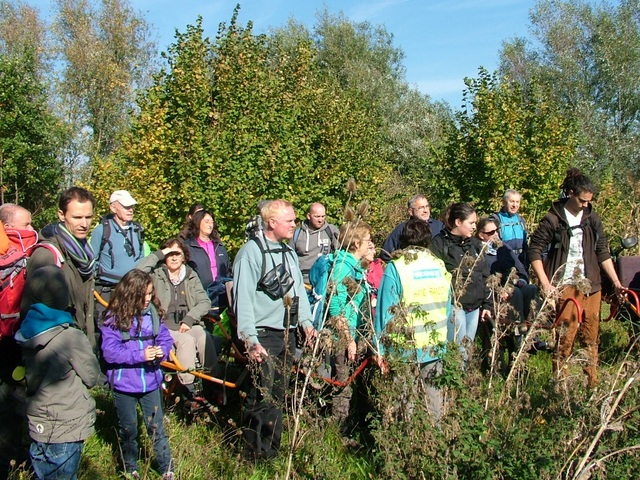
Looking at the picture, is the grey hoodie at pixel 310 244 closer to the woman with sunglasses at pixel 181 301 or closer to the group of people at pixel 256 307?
the group of people at pixel 256 307

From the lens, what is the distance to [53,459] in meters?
3.63

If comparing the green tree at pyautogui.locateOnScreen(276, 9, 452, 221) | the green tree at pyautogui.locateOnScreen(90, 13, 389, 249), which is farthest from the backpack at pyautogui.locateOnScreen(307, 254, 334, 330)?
the green tree at pyautogui.locateOnScreen(276, 9, 452, 221)

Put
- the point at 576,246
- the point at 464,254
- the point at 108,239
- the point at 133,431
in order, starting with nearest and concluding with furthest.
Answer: the point at 133,431, the point at 464,254, the point at 576,246, the point at 108,239

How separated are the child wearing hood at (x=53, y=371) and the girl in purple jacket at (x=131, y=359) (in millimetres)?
500

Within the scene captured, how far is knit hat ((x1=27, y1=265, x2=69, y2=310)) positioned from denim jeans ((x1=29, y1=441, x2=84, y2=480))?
31.0 inches

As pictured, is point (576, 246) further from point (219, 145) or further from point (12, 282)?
point (219, 145)

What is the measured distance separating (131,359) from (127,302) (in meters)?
0.37

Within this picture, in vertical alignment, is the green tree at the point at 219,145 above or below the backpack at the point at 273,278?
above

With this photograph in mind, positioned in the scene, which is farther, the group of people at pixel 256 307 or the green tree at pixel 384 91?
the green tree at pixel 384 91

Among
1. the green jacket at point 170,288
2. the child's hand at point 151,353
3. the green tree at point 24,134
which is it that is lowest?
the child's hand at point 151,353

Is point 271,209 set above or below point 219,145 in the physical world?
below

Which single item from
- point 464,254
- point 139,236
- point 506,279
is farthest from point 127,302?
point 506,279

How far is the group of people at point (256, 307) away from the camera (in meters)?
3.58

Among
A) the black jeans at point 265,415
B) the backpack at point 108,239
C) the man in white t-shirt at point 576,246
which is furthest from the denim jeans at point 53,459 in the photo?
the man in white t-shirt at point 576,246
